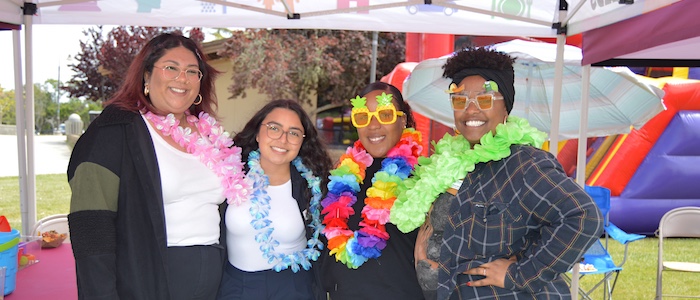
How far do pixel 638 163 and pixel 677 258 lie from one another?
1315 mm

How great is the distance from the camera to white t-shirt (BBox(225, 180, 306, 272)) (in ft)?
7.86

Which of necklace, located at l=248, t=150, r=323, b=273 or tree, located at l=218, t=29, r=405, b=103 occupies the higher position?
tree, located at l=218, t=29, r=405, b=103

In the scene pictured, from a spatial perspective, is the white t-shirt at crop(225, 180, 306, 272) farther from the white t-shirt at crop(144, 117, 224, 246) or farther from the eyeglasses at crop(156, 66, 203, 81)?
the eyeglasses at crop(156, 66, 203, 81)

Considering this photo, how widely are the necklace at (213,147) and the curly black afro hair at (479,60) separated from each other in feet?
3.03

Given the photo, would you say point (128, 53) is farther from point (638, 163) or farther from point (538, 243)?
point (538, 243)

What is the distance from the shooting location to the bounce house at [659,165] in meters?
7.70

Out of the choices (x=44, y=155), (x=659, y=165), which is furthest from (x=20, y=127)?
(x=44, y=155)

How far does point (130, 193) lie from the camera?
78.4 inches

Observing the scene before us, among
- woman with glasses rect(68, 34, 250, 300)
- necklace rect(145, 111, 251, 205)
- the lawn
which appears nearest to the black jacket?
woman with glasses rect(68, 34, 250, 300)

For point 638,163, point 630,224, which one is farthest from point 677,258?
point 638,163

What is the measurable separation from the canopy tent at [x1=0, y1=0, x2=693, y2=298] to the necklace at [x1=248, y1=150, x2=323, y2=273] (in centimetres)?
165

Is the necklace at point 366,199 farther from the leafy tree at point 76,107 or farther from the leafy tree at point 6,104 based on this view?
the leafy tree at point 76,107

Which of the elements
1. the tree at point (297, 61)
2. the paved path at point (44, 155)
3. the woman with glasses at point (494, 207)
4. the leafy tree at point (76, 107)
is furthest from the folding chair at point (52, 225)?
the leafy tree at point (76, 107)

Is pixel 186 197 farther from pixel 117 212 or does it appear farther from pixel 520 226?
pixel 520 226
